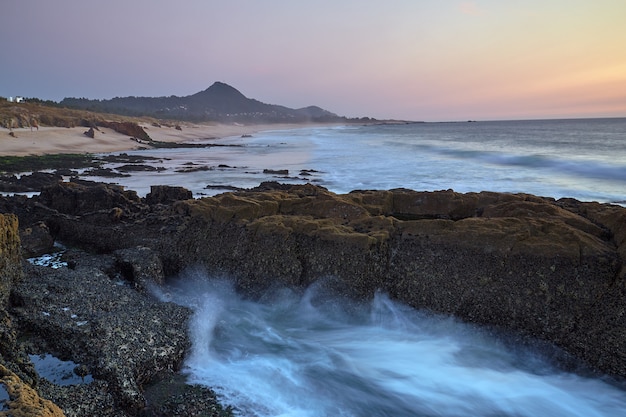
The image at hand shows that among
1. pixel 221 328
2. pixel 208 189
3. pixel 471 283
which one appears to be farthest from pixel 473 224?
pixel 208 189

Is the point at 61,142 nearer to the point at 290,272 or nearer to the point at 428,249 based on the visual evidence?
the point at 290,272

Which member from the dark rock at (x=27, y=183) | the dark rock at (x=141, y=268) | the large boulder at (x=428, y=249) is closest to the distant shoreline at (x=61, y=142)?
the dark rock at (x=27, y=183)

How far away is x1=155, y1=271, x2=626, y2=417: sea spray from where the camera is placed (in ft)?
14.6

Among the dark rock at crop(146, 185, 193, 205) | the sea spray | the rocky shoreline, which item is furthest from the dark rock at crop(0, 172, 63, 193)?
the sea spray

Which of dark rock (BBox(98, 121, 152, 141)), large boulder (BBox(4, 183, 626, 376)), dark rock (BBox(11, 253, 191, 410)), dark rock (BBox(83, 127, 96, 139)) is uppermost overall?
dark rock (BBox(98, 121, 152, 141))

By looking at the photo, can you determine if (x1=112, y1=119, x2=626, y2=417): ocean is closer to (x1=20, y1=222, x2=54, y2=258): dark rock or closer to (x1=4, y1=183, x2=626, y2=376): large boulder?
(x1=4, y1=183, x2=626, y2=376): large boulder

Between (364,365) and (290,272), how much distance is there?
1749mm

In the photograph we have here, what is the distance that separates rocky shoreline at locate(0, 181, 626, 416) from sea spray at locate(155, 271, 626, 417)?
0.23m

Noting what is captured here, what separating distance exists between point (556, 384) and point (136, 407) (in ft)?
14.8

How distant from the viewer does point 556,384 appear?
15.2 feet

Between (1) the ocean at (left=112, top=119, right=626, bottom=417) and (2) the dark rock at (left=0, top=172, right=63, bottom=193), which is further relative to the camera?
(2) the dark rock at (left=0, top=172, right=63, bottom=193)

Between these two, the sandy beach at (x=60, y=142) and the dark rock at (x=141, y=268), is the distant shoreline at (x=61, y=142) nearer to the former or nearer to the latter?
the sandy beach at (x=60, y=142)

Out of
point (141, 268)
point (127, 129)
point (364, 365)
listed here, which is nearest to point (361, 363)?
point (364, 365)

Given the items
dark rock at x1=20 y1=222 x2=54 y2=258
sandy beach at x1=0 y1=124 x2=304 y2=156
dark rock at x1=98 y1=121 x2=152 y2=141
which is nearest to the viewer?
dark rock at x1=20 y1=222 x2=54 y2=258
